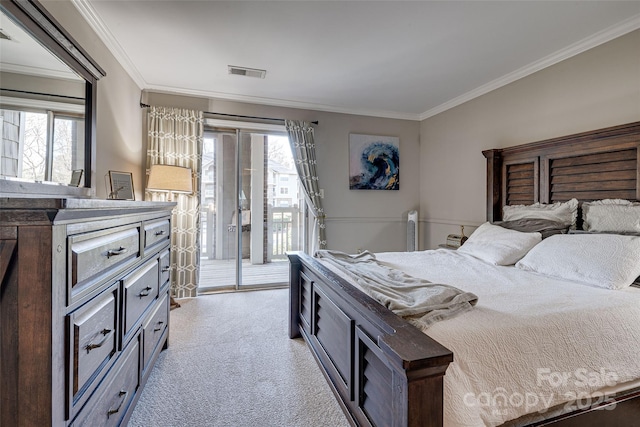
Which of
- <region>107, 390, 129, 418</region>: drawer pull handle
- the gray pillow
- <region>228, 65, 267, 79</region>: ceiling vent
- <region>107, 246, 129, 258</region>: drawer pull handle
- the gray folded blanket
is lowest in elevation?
<region>107, 390, 129, 418</region>: drawer pull handle

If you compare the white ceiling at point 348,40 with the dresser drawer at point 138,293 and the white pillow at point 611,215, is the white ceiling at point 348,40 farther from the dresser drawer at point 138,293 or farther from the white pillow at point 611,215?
the dresser drawer at point 138,293

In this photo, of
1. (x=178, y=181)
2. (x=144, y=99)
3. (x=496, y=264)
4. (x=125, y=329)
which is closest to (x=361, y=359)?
(x=125, y=329)

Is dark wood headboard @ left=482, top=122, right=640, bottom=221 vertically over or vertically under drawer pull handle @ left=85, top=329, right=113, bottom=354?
over

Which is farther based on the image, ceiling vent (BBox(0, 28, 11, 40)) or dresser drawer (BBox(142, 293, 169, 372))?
dresser drawer (BBox(142, 293, 169, 372))

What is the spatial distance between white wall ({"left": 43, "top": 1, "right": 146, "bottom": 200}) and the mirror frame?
23cm

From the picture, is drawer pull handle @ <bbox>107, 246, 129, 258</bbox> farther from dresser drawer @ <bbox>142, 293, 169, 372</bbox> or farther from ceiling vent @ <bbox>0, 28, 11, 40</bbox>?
ceiling vent @ <bbox>0, 28, 11, 40</bbox>

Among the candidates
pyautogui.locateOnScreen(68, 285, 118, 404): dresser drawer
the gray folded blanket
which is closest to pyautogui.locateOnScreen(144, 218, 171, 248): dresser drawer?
pyautogui.locateOnScreen(68, 285, 118, 404): dresser drawer

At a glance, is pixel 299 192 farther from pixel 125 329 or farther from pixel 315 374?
pixel 125 329

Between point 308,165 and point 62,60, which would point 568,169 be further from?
point 62,60

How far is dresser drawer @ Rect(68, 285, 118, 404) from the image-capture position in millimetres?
888

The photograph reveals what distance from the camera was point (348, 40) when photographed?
2.43 m

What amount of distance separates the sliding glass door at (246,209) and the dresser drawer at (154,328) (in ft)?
5.44

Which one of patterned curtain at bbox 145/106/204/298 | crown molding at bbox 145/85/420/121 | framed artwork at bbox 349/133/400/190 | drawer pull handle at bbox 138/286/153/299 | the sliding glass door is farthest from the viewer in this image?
framed artwork at bbox 349/133/400/190

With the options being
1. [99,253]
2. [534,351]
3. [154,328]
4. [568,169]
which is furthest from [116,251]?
[568,169]
